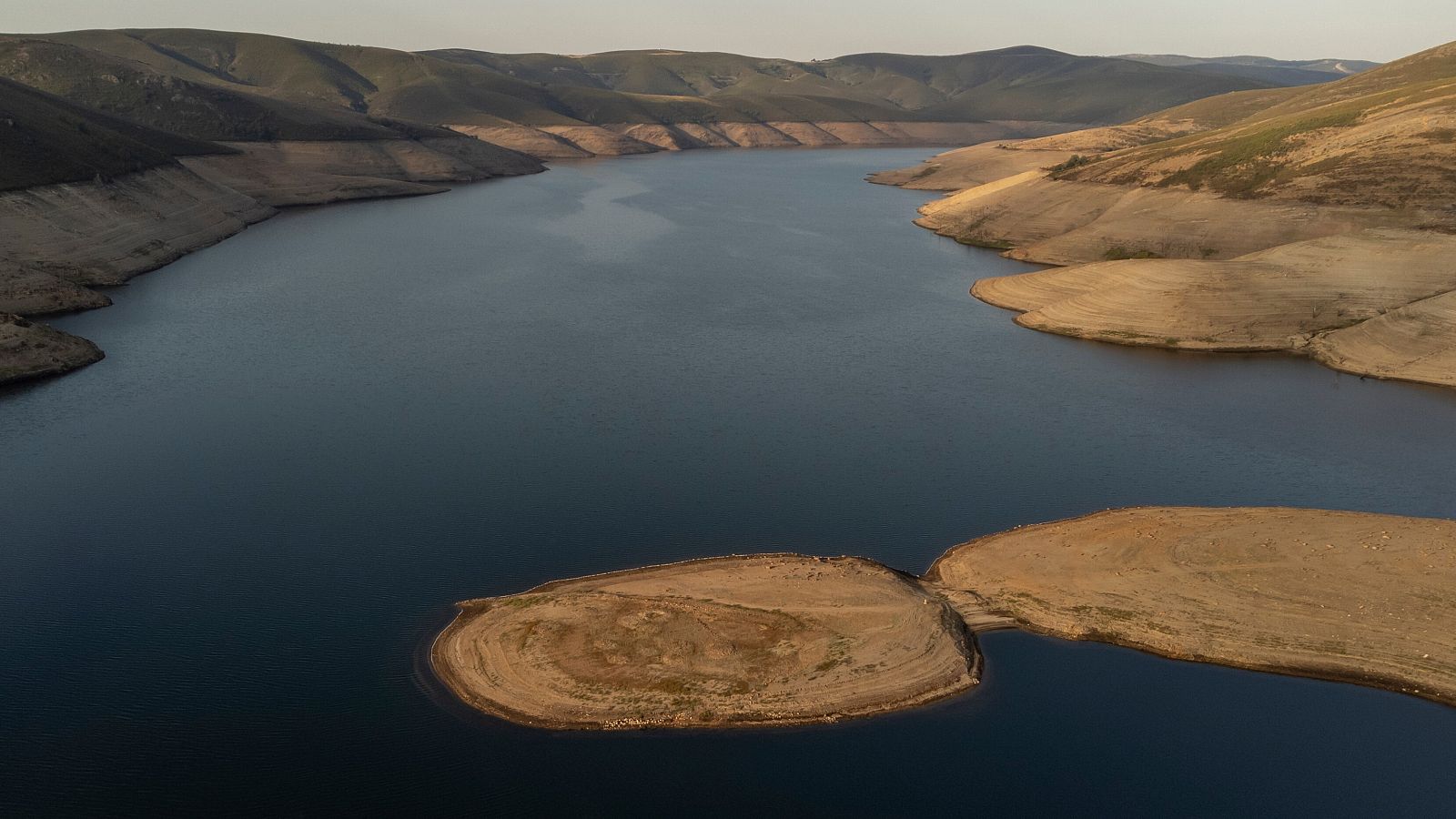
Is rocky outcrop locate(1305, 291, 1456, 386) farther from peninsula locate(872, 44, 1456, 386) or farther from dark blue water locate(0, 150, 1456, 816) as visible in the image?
→ dark blue water locate(0, 150, 1456, 816)

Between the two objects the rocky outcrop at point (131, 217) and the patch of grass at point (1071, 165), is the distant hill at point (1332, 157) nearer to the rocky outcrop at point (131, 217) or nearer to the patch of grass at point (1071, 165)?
the patch of grass at point (1071, 165)

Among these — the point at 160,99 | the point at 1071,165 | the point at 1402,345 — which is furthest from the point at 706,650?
the point at 160,99

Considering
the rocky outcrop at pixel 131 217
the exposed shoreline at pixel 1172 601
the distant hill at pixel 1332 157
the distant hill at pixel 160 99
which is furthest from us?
the distant hill at pixel 160 99

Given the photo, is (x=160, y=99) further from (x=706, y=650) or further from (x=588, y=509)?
(x=706, y=650)

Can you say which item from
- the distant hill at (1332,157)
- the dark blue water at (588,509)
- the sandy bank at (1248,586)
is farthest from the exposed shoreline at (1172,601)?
the distant hill at (1332,157)

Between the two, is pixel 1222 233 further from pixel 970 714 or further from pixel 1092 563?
pixel 970 714
